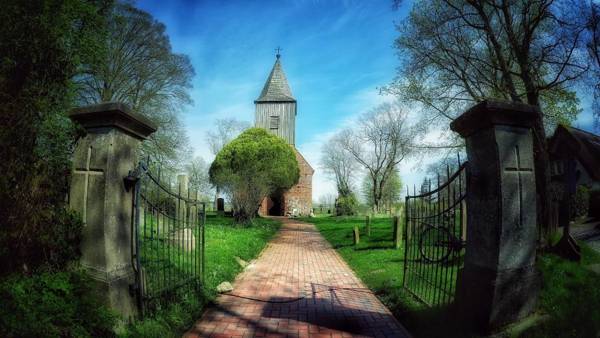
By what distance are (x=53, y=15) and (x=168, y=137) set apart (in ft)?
58.8

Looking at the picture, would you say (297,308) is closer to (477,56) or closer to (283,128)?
(477,56)

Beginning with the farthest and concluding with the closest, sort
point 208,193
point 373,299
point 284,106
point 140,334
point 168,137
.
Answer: point 208,193 → point 284,106 → point 168,137 → point 373,299 → point 140,334

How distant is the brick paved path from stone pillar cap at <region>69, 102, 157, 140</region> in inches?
96.5

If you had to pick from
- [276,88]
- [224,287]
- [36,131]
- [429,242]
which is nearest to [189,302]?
[224,287]

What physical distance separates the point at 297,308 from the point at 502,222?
308 centimetres

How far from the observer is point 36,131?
2785mm

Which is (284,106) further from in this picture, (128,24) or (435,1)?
(435,1)

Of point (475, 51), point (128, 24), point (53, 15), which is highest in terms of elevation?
point (128, 24)

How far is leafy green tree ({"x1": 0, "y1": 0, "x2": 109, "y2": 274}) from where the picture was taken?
2.65m

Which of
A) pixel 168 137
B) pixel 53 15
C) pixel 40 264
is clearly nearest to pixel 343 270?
pixel 40 264

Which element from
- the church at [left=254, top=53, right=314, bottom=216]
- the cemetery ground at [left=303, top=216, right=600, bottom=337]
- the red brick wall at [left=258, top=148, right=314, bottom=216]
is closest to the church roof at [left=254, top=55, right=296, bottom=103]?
the church at [left=254, top=53, right=314, bottom=216]

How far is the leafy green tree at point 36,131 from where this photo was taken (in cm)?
265

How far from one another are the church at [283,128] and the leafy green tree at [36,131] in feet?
101

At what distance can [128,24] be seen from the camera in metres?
17.9
